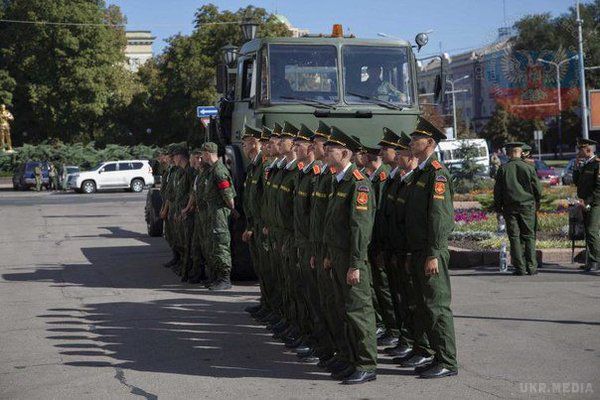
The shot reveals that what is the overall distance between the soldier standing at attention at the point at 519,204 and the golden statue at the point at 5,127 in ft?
202

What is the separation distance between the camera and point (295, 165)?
1043 centimetres

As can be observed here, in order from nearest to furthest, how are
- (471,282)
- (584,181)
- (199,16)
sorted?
(471,282) < (584,181) < (199,16)

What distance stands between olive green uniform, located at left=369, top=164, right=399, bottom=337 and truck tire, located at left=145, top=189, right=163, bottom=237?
44.4 feet

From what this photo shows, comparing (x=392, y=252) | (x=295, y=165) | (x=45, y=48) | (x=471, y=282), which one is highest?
(x=45, y=48)

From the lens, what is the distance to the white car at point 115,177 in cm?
5544

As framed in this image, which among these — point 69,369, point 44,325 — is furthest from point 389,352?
point 44,325

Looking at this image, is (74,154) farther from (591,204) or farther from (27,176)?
(591,204)

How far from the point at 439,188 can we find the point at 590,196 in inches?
303

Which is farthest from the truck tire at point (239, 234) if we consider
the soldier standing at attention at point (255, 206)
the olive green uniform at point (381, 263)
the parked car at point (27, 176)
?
the parked car at point (27, 176)

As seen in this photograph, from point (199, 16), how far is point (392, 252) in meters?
61.2

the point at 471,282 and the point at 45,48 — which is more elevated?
the point at 45,48

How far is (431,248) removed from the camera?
28.2 ft

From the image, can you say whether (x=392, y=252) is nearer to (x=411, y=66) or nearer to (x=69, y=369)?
(x=69, y=369)

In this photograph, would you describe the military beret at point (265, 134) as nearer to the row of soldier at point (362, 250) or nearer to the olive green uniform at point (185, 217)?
the row of soldier at point (362, 250)
